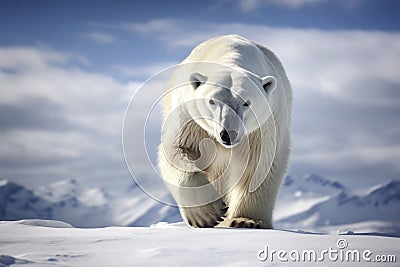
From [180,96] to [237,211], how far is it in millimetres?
1758

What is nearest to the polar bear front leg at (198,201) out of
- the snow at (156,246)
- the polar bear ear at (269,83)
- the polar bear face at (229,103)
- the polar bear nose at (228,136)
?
the polar bear face at (229,103)

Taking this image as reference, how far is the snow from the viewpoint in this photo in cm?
529

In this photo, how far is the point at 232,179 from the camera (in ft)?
29.1

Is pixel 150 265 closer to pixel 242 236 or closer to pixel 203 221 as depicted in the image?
pixel 242 236

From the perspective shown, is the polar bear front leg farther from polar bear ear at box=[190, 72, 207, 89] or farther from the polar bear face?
polar bear ear at box=[190, 72, 207, 89]

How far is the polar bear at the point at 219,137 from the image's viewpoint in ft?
25.3

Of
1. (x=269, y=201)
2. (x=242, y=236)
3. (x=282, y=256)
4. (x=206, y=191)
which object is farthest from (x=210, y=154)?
(x=282, y=256)

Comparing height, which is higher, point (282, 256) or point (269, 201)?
point (269, 201)

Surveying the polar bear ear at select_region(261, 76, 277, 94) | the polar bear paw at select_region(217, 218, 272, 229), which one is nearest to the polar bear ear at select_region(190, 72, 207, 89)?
the polar bear ear at select_region(261, 76, 277, 94)

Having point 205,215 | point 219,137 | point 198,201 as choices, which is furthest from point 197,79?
point 205,215

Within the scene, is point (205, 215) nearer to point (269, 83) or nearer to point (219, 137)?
point (219, 137)

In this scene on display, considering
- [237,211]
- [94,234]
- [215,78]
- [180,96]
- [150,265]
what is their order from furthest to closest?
[237,211]
[180,96]
[215,78]
[94,234]
[150,265]

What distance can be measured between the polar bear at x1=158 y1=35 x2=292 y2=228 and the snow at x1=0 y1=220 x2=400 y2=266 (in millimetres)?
1480

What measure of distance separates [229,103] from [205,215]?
5.57 feet
